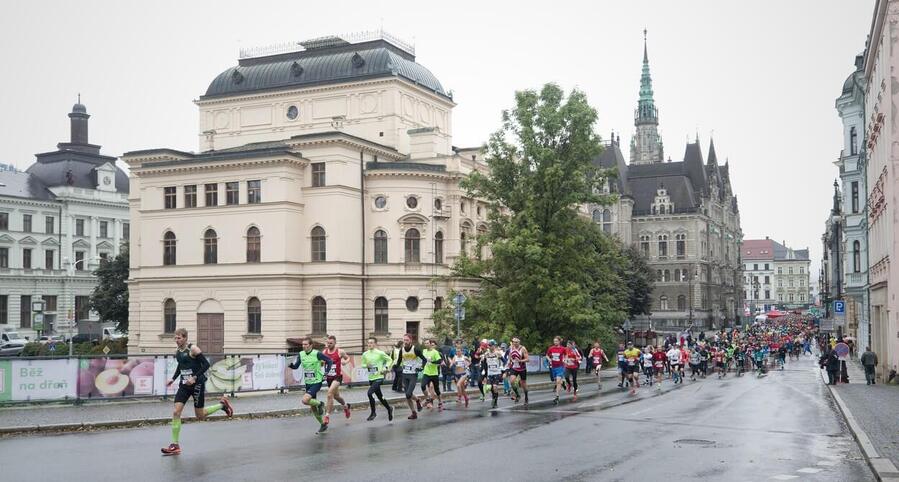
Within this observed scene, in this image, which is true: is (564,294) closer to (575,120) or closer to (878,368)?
(575,120)

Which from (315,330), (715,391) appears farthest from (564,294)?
(315,330)

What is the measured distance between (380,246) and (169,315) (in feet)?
44.4

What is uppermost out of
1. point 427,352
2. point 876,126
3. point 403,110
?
point 403,110

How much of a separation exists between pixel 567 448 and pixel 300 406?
9.63m

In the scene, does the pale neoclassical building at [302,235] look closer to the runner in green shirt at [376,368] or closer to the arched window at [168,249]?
the arched window at [168,249]

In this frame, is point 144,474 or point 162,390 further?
point 162,390

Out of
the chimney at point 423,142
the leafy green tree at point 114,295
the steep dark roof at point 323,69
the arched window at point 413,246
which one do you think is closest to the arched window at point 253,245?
the arched window at point 413,246

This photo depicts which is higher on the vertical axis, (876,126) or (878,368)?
→ (876,126)

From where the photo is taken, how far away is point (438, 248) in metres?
55.8

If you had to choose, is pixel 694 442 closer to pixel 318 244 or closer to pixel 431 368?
pixel 431 368

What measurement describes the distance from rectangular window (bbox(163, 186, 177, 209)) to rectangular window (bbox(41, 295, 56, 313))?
3434 centimetres

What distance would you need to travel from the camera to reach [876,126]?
1406 inches

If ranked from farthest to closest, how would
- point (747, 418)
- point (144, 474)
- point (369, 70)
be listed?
point (369, 70)
point (747, 418)
point (144, 474)

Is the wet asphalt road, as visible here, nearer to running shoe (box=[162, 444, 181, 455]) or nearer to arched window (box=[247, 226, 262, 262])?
running shoe (box=[162, 444, 181, 455])
